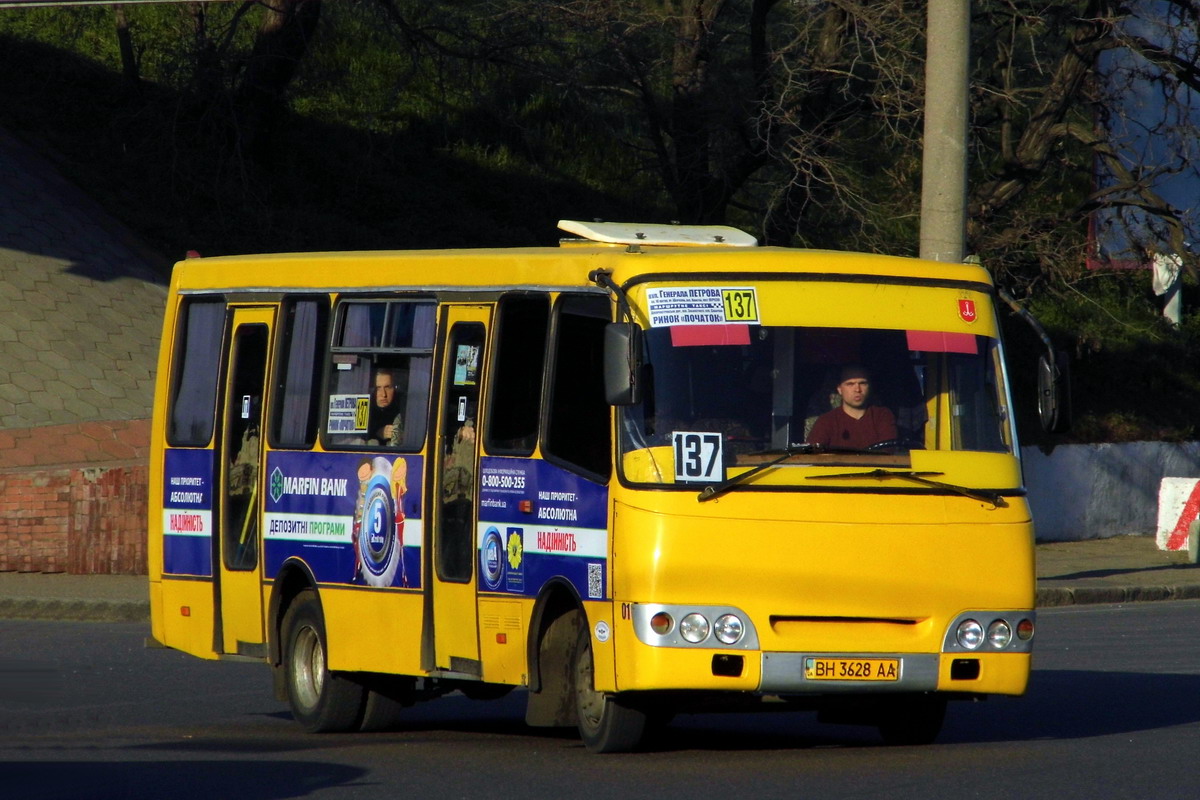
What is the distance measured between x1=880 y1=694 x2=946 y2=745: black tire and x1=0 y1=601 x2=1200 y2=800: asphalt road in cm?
11

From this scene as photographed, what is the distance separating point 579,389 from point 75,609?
9775 mm

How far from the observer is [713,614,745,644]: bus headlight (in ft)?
30.0

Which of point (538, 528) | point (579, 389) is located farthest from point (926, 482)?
point (538, 528)

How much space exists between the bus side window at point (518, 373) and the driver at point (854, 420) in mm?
1497

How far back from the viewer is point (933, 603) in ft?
30.9

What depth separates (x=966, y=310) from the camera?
33.1ft

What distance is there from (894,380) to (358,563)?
325cm

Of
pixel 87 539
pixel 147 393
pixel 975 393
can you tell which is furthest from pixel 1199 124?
pixel 975 393

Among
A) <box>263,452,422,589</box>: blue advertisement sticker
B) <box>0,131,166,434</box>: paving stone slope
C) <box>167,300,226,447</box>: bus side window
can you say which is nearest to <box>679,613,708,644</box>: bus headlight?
<box>263,452,422,589</box>: blue advertisement sticker

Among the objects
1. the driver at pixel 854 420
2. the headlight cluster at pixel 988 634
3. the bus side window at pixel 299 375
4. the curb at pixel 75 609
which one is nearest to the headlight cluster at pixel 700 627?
the driver at pixel 854 420

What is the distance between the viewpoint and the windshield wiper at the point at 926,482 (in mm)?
9367

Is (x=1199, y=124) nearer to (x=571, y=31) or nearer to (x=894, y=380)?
(x=571, y=31)

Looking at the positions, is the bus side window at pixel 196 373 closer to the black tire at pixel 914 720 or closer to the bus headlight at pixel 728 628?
the bus headlight at pixel 728 628

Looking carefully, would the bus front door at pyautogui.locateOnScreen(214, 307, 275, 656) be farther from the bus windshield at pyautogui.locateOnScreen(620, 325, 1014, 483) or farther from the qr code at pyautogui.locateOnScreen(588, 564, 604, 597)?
the bus windshield at pyautogui.locateOnScreen(620, 325, 1014, 483)
